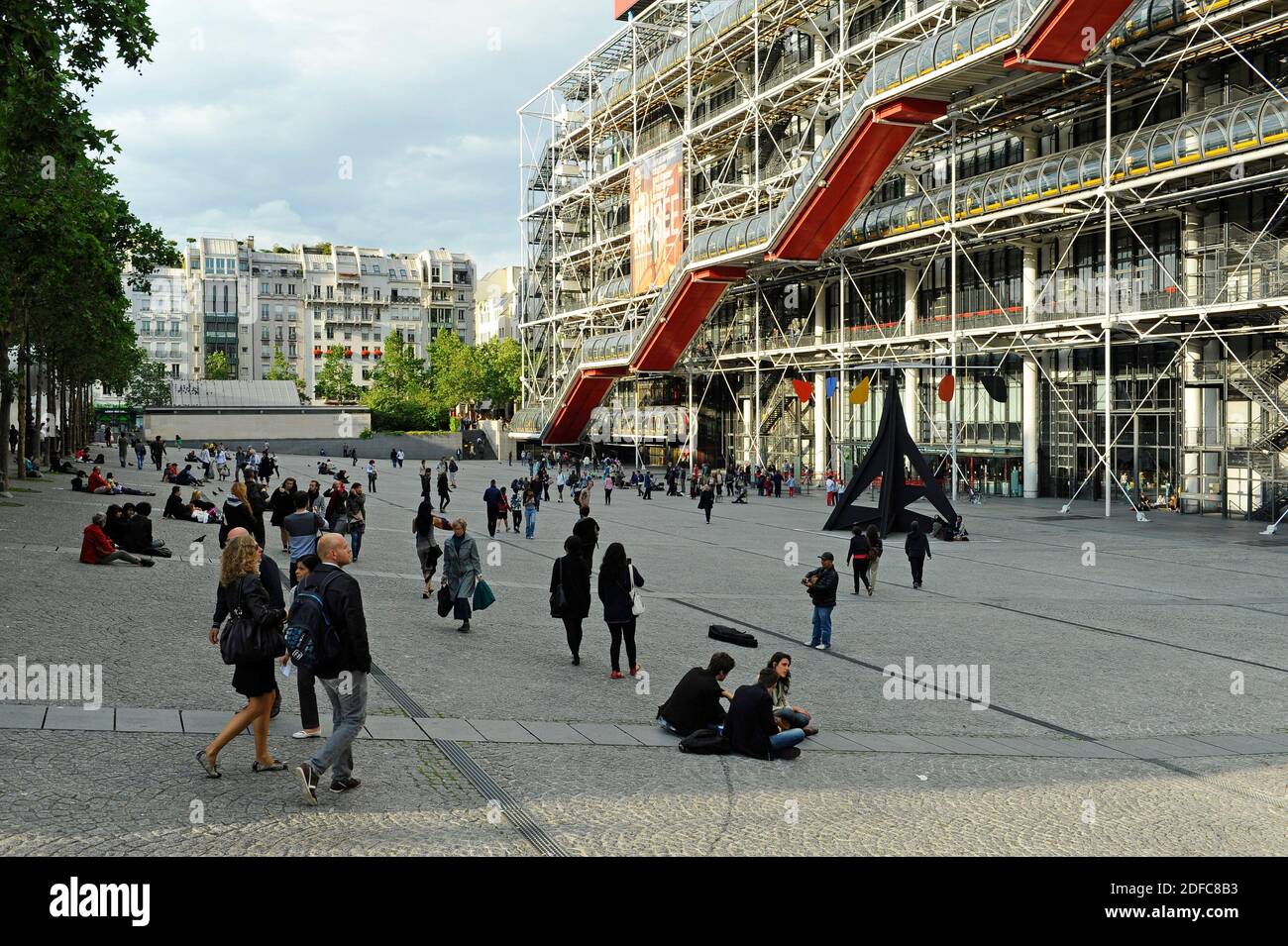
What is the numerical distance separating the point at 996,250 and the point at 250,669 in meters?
40.5

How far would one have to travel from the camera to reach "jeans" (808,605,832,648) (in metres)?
13.8

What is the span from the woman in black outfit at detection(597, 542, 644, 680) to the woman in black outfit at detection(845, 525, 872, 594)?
7.25 m

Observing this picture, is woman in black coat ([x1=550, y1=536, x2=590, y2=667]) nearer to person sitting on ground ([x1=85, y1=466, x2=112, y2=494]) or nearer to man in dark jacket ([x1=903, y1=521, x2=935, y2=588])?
man in dark jacket ([x1=903, y1=521, x2=935, y2=588])

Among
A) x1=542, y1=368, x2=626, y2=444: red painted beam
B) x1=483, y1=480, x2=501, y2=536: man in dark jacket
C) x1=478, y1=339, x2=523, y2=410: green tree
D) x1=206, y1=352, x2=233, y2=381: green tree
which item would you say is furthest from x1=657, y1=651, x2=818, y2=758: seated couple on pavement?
x1=206, y1=352, x2=233, y2=381: green tree

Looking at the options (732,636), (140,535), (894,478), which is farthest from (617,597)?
(894,478)

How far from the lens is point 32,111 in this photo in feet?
51.5

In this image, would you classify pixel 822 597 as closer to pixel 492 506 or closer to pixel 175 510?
pixel 492 506

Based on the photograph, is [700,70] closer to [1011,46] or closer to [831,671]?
[1011,46]

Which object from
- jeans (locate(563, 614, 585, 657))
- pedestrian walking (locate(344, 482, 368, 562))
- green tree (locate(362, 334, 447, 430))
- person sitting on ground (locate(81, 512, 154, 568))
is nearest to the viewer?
jeans (locate(563, 614, 585, 657))

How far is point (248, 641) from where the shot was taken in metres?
7.33

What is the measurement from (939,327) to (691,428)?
14.4 m

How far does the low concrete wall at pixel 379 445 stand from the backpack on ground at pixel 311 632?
74.3 m
